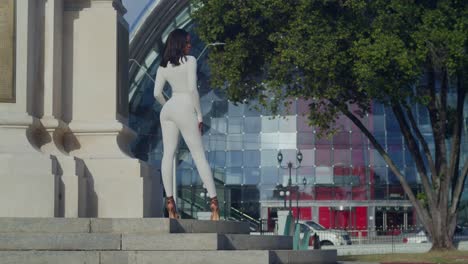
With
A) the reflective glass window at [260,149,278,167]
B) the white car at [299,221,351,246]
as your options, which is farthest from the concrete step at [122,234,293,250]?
the reflective glass window at [260,149,278,167]

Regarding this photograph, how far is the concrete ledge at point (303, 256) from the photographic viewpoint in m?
12.5

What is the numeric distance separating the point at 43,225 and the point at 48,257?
1.03 meters

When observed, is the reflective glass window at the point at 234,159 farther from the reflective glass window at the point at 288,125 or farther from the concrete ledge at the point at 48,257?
the concrete ledge at the point at 48,257

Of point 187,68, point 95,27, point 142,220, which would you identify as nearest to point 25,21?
point 95,27

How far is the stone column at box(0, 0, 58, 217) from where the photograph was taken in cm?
1304

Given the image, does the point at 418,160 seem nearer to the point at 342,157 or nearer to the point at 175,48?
the point at 175,48

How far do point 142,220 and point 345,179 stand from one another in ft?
188

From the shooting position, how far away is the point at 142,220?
12.4 m

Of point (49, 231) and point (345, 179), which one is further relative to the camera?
point (345, 179)

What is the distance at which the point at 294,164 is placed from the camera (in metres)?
69.1

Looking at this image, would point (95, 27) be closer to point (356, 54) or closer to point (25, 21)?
point (25, 21)

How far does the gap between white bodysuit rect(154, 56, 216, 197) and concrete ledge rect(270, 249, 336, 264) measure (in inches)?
57.6

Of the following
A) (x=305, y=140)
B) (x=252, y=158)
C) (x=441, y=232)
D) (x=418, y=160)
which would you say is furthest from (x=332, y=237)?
(x=252, y=158)

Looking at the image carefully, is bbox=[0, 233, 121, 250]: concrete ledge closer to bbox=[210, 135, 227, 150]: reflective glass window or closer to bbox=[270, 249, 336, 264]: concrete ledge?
bbox=[270, 249, 336, 264]: concrete ledge
